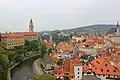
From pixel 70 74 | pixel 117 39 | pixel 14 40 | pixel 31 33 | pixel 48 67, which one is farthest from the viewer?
pixel 31 33

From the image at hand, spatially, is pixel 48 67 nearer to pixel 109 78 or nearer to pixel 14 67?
pixel 14 67

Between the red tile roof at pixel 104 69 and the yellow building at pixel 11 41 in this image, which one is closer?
the red tile roof at pixel 104 69

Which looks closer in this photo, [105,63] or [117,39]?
[105,63]

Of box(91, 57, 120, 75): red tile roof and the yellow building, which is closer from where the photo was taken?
box(91, 57, 120, 75): red tile roof

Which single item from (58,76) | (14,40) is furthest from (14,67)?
(14,40)

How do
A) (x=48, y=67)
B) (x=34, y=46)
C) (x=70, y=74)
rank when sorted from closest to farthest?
(x=70, y=74)
(x=48, y=67)
(x=34, y=46)

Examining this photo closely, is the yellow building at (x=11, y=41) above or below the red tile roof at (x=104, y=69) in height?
above

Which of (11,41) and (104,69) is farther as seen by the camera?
(11,41)

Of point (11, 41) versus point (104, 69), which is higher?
point (11, 41)

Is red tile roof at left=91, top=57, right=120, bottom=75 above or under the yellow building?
under
